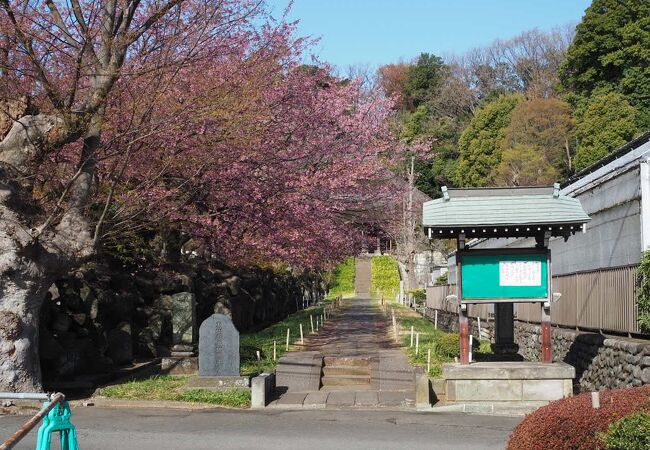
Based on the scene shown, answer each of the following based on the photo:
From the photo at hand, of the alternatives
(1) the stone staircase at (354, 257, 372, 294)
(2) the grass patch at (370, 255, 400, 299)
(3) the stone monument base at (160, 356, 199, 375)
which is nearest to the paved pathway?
(3) the stone monument base at (160, 356, 199, 375)

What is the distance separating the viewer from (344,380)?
716 inches

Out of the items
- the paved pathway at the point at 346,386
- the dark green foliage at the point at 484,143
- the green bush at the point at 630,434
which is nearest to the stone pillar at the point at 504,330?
the paved pathway at the point at 346,386

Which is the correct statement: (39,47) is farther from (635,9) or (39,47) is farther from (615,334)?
(635,9)

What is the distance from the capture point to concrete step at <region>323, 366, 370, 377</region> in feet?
61.4

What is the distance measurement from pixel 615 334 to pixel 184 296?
986 centimetres

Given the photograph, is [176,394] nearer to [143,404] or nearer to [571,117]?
[143,404]

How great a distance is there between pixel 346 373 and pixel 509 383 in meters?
4.96

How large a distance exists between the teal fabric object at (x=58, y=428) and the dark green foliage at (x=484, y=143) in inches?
2116

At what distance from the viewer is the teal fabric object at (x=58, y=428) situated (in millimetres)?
6418

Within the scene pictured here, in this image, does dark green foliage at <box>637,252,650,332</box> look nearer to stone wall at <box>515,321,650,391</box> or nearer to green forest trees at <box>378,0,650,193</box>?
stone wall at <box>515,321,650,391</box>

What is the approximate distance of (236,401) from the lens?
15188 mm

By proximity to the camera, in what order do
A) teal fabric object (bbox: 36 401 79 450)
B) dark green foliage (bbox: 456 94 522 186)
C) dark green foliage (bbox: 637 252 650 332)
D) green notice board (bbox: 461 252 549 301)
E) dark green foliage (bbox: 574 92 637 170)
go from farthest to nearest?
dark green foliage (bbox: 456 94 522 186) < dark green foliage (bbox: 574 92 637 170) < green notice board (bbox: 461 252 549 301) < dark green foliage (bbox: 637 252 650 332) < teal fabric object (bbox: 36 401 79 450)

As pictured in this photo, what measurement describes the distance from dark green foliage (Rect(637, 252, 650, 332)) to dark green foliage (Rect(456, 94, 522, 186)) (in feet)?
149

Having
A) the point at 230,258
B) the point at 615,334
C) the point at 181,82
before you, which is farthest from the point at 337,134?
the point at 615,334
